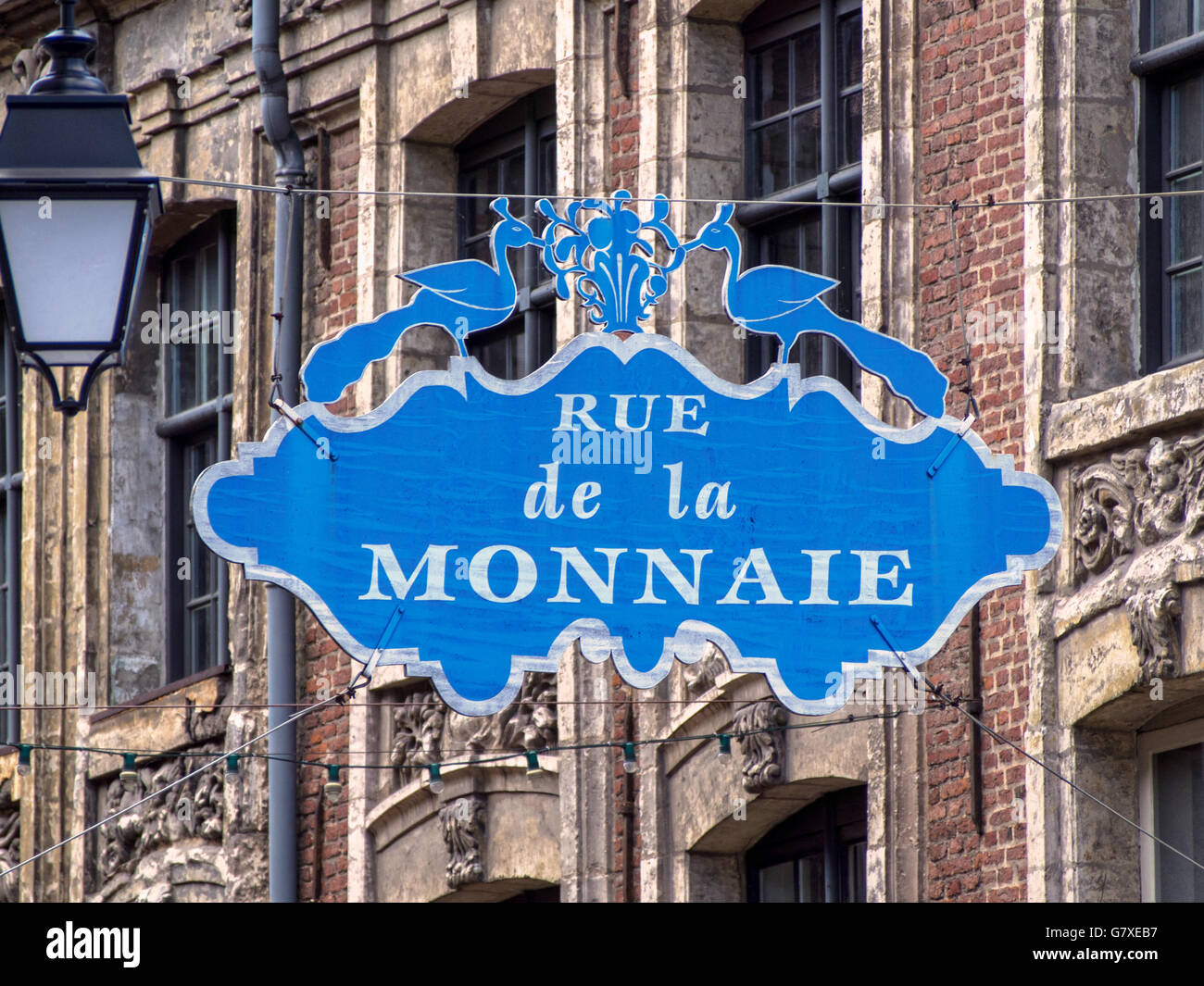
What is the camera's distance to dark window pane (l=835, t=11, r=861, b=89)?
13562 millimetres

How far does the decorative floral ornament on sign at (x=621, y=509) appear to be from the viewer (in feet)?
30.5

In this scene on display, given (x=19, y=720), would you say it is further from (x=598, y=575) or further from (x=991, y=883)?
(x=598, y=575)

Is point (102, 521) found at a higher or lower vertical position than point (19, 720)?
higher

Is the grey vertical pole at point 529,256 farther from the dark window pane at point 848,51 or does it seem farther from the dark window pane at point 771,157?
the dark window pane at point 848,51

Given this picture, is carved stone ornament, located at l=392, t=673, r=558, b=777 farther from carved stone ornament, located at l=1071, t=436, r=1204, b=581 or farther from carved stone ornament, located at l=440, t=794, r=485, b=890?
carved stone ornament, located at l=1071, t=436, r=1204, b=581

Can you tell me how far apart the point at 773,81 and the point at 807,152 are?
0.56m

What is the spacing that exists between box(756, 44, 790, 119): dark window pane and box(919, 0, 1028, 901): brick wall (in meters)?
1.33

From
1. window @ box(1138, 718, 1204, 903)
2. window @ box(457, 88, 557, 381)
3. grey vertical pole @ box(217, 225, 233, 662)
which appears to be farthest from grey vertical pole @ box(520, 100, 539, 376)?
window @ box(1138, 718, 1204, 903)

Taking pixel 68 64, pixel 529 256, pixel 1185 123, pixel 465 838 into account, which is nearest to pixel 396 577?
pixel 68 64

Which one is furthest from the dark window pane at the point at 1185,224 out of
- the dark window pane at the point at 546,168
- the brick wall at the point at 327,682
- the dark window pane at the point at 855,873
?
the brick wall at the point at 327,682

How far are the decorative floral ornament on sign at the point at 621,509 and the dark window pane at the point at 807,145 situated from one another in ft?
14.0

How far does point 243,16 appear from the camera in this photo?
1730cm

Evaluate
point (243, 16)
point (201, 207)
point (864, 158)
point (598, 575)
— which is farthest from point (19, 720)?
point (598, 575)
